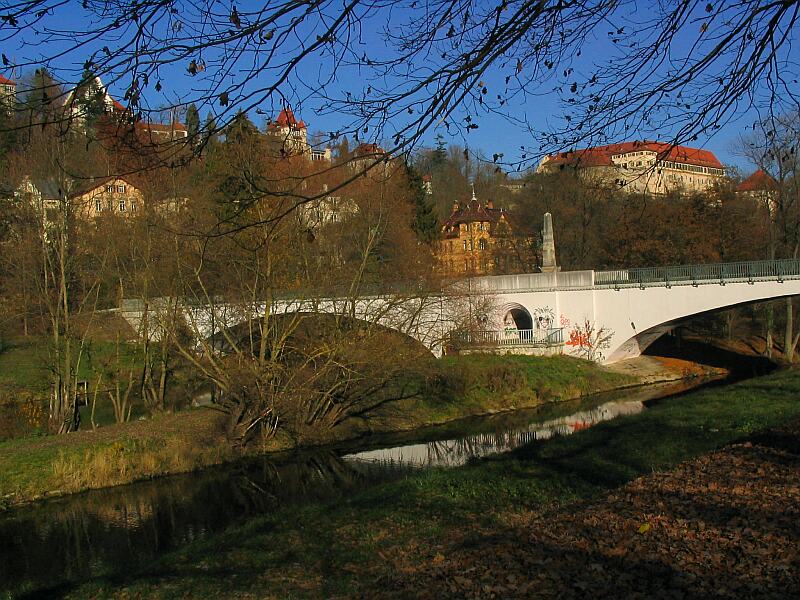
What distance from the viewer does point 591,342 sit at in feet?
103

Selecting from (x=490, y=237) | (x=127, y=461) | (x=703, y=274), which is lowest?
(x=127, y=461)

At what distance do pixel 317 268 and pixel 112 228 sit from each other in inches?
206

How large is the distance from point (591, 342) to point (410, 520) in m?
23.6

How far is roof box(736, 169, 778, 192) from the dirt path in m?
24.9

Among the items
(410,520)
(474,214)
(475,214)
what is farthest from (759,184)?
(410,520)

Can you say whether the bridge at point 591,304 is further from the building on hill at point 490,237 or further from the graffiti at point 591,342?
the building on hill at point 490,237

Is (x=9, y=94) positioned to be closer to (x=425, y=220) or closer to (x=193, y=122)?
(x=193, y=122)

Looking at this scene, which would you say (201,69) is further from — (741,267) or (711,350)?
(711,350)

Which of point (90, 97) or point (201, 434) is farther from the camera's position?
point (201, 434)

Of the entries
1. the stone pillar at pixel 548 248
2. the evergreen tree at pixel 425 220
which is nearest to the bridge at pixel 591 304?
the stone pillar at pixel 548 248

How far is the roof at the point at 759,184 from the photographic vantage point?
3061cm

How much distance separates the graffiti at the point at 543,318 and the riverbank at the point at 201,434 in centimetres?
352

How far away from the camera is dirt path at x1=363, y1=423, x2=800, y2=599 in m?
5.16

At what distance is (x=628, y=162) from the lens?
7.91m
